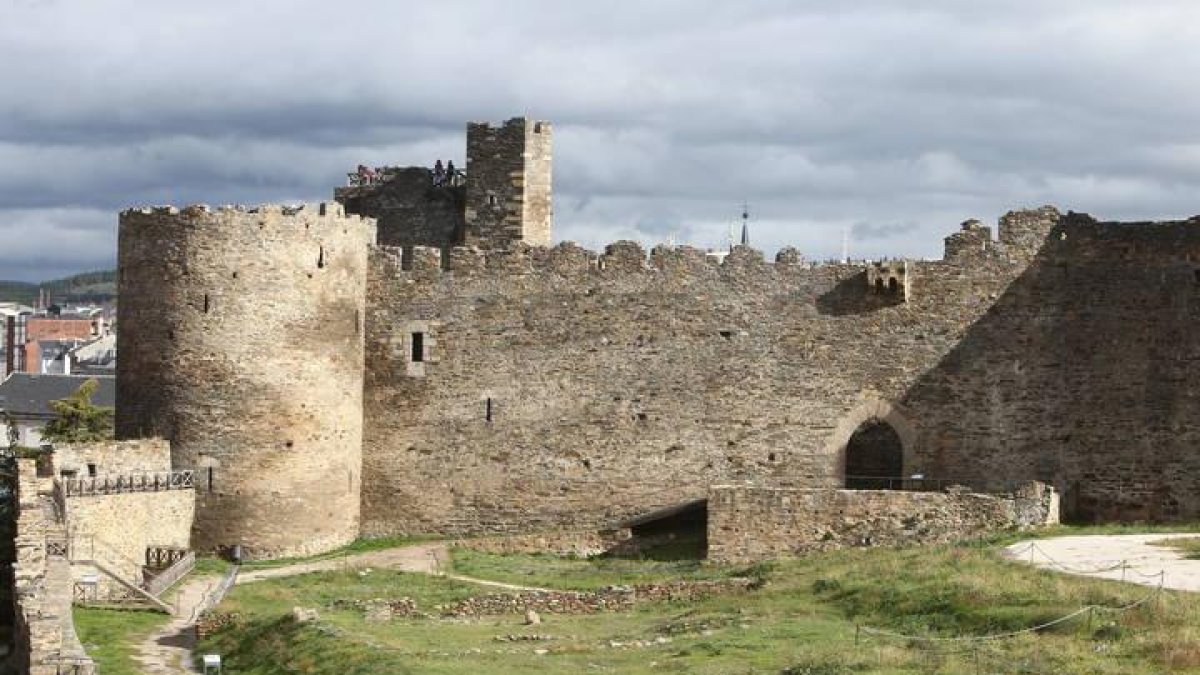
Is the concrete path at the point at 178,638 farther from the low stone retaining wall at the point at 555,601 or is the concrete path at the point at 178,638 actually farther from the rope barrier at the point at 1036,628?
the rope barrier at the point at 1036,628

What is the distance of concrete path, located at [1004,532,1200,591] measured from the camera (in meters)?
30.0

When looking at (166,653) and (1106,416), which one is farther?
(1106,416)

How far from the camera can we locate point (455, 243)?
48156mm

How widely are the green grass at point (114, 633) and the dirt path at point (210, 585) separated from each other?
21cm

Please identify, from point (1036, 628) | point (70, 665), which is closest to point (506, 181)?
point (1036, 628)

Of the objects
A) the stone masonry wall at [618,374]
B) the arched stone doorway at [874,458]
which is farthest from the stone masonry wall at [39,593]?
the arched stone doorway at [874,458]

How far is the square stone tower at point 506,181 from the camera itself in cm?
4703

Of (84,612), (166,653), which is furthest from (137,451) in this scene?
(166,653)

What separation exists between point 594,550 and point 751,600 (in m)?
9.79

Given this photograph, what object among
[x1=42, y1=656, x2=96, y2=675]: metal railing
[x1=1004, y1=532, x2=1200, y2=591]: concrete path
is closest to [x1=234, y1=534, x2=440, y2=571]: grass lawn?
[x1=1004, y1=532, x2=1200, y2=591]: concrete path

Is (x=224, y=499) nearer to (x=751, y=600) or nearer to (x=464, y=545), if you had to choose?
(x=464, y=545)

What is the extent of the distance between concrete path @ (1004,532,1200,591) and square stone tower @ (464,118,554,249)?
619 inches

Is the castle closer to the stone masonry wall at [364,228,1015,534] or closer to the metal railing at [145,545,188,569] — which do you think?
the stone masonry wall at [364,228,1015,534]

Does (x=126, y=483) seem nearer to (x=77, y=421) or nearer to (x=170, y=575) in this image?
(x=170, y=575)
